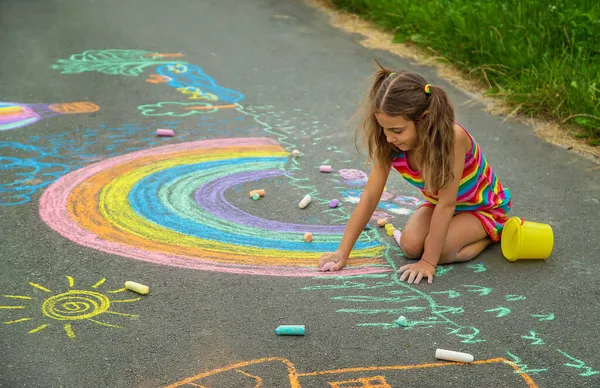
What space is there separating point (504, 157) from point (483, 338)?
2.47m

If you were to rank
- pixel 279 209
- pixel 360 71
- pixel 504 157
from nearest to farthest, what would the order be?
pixel 279 209 < pixel 504 157 < pixel 360 71

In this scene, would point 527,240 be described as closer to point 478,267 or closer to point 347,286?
point 478,267

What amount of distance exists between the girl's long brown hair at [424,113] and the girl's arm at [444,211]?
38 mm

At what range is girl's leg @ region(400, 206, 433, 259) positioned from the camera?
3.76 m

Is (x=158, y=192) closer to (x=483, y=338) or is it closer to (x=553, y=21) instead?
(x=483, y=338)

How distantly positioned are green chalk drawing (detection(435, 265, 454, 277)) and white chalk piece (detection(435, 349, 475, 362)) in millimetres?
757

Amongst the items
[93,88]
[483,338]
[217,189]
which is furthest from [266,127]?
[483,338]

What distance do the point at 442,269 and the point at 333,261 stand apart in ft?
1.74

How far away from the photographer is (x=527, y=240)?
12.2ft

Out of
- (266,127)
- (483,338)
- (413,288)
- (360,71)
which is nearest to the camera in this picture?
(483,338)

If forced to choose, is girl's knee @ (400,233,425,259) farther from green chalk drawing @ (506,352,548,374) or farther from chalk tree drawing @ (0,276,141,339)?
chalk tree drawing @ (0,276,141,339)

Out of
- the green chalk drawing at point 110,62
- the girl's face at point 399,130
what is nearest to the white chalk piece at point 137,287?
the girl's face at point 399,130

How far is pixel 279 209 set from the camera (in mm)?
4406

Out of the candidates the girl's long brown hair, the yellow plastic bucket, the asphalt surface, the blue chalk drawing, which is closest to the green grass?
the asphalt surface
